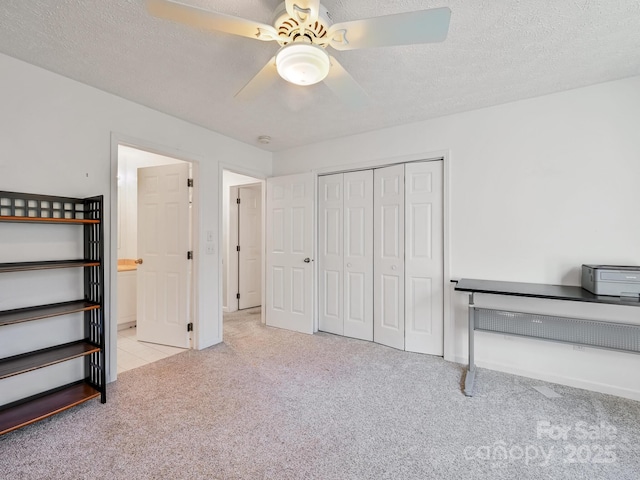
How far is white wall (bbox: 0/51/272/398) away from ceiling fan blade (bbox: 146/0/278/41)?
5.16 feet

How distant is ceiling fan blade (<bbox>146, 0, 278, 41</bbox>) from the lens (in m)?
1.19

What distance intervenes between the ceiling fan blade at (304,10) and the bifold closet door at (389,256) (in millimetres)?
2075

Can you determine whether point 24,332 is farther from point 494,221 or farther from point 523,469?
point 494,221

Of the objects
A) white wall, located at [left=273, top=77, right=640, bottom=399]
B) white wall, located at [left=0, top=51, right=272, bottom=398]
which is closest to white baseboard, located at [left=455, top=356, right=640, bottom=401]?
white wall, located at [left=273, top=77, right=640, bottom=399]

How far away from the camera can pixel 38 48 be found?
6.22ft

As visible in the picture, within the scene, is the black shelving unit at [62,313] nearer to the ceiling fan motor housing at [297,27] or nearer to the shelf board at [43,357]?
the shelf board at [43,357]

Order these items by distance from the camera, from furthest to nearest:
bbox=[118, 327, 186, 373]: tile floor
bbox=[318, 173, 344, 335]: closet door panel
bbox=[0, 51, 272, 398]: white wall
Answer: bbox=[318, 173, 344, 335]: closet door panel → bbox=[118, 327, 186, 373]: tile floor → bbox=[0, 51, 272, 398]: white wall

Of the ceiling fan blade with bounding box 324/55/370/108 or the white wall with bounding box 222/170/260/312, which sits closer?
the ceiling fan blade with bounding box 324/55/370/108

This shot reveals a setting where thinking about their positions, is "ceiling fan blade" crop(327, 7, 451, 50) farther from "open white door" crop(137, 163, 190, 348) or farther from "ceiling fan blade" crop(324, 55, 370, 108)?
"open white door" crop(137, 163, 190, 348)

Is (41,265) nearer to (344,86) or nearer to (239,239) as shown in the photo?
(344,86)

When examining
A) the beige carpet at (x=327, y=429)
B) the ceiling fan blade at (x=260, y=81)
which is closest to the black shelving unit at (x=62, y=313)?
the beige carpet at (x=327, y=429)

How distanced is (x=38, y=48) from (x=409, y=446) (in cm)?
336

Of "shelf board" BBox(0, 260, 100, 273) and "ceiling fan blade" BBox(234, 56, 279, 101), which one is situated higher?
"ceiling fan blade" BBox(234, 56, 279, 101)

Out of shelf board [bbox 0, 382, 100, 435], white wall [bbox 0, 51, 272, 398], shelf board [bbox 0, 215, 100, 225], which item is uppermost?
white wall [bbox 0, 51, 272, 398]
